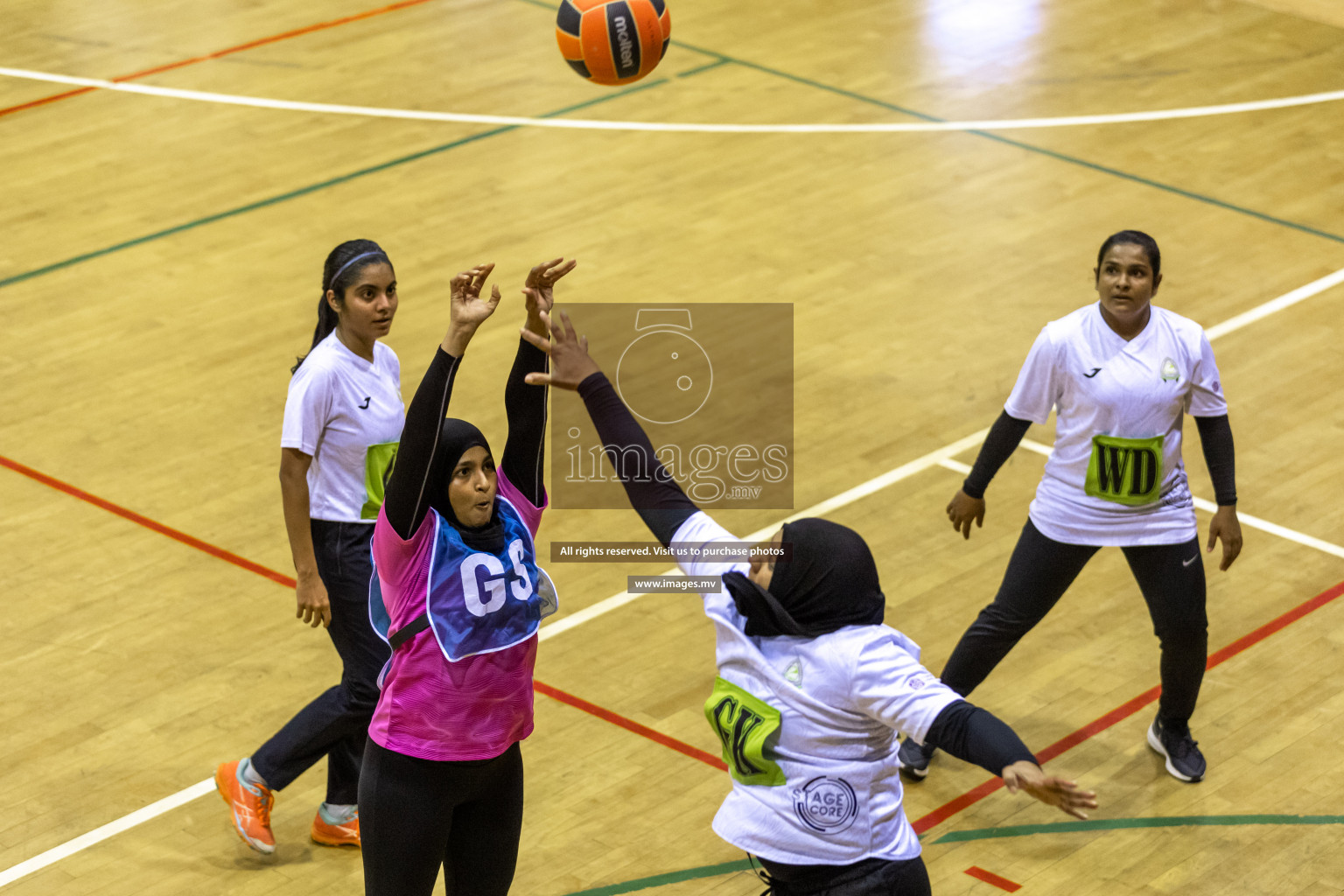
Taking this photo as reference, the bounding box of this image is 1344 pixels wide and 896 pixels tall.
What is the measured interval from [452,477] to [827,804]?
1.33 m

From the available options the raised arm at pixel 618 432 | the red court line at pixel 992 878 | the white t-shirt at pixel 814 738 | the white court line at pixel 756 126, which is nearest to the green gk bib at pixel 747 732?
the white t-shirt at pixel 814 738

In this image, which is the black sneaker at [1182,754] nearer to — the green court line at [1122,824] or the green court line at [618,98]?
the green court line at [1122,824]

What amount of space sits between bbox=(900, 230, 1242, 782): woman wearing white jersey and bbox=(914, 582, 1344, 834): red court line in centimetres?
58

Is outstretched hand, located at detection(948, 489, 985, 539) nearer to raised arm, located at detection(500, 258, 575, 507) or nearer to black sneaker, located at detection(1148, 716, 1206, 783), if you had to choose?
black sneaker, located at detection(1148, 716, 1206, 783)

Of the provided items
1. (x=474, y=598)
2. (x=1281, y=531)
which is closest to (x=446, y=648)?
(x=474, y=598)

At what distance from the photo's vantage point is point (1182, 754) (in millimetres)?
6676

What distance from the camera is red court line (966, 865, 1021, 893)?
6035mm

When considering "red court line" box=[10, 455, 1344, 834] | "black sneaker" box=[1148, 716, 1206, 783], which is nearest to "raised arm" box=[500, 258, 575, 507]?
"red court line" box=[10, 455, 1344, 834]

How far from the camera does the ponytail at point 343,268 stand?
5723mm

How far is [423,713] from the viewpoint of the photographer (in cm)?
468

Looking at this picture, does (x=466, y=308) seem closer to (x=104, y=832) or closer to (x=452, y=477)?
(x=452, y=477)

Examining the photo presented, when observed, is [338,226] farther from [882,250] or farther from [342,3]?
[342,3]

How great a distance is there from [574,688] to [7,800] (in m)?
2.26

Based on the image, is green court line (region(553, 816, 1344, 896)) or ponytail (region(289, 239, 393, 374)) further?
green court line (region(553, 816, 1344, 896))
